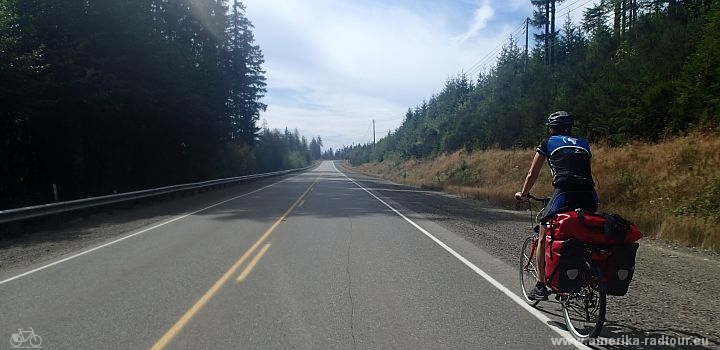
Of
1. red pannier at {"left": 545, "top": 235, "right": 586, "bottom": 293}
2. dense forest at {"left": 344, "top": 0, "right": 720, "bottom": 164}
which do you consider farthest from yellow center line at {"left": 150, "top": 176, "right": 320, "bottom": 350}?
dense forest at {"left": 344, "top": 0, "right": 720, "bottom": 164}

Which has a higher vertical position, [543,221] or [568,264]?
[543,221]

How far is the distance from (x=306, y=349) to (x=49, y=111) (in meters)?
20.4

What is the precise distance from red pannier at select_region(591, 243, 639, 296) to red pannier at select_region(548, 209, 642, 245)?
83mm

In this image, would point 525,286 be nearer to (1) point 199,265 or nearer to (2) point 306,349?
(2) point 306,349

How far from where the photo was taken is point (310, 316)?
554 cm

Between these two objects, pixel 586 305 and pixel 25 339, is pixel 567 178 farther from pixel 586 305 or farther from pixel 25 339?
pixel 25 339

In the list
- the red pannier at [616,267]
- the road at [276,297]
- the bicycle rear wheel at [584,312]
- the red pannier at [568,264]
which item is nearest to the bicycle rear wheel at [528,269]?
the road at [276,297]

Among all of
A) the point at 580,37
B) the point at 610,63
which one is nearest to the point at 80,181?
the point at 610,63

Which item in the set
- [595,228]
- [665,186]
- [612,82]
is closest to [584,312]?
[595,228]

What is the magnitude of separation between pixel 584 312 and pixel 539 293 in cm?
65

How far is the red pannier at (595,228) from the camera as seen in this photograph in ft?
14.6

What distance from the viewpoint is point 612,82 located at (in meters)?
28.0

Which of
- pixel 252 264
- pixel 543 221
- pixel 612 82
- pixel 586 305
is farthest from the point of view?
pixel 612 82

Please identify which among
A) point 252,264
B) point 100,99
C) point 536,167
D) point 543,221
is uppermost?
point 100,99
